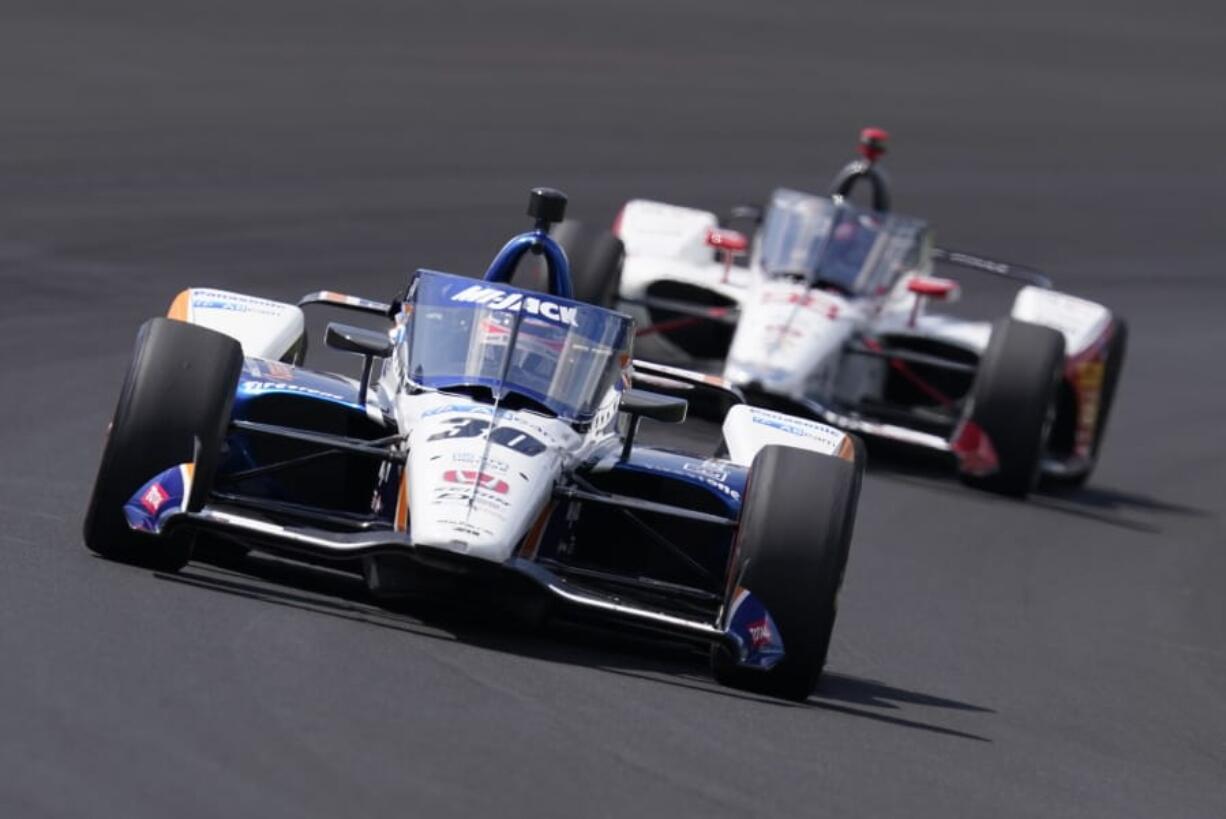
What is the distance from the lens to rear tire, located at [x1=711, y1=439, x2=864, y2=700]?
900cm

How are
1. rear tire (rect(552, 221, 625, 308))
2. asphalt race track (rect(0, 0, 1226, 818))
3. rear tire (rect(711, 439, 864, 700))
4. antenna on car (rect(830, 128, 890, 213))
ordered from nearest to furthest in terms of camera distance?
1. asphalt race track (rect(0, 0, 1226, 818))
2. rear tire (rect(711, 439, 864, 700))
3. rear tire (rect(552, 221, 625, 308))
4. antenna on car (rect(830, 128, 890, 213))

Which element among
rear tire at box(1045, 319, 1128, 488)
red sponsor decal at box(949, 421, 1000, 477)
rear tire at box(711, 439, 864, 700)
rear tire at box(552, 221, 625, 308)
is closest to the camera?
rear tire at box(711, 439, 864, 700)

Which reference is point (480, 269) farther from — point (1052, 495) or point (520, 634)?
point (520, 634)

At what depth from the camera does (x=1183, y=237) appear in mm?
27500

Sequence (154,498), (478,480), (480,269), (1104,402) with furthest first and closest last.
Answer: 1. (480,269)
2. (1104,402)
3. (154,498)
4. (478,480)

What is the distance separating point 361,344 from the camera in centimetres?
1009

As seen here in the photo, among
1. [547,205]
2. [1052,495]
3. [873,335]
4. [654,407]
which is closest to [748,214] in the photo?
[873,335]

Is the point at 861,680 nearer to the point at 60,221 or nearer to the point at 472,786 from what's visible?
the point at 472,786

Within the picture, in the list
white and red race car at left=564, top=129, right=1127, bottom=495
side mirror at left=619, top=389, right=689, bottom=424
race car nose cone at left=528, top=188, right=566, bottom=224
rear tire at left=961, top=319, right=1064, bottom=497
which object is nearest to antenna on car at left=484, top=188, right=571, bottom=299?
race car nose cone at left=528, top=188, right=566, bottom=224

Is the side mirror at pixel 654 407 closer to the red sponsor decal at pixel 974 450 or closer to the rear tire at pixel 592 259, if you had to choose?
the red sponsor decal at pixel 974 450

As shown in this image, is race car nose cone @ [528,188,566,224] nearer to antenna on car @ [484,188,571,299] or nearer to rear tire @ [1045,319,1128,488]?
antenna on car @ [484,188,571,299]

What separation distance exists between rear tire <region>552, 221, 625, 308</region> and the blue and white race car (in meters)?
5.58

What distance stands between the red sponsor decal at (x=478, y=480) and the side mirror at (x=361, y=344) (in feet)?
3.94

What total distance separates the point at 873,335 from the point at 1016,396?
4.63 ft
